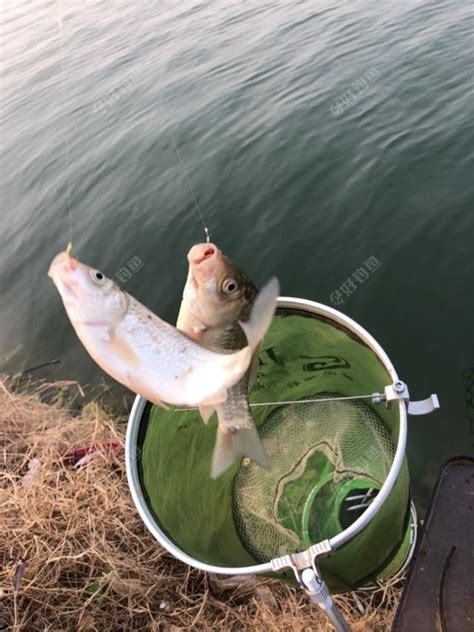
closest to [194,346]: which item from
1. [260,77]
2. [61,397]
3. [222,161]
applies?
[61,397]

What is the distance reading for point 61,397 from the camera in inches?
237

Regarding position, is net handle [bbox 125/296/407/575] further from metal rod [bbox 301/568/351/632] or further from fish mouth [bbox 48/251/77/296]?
fish mouth [bbox 48/251/77/296]

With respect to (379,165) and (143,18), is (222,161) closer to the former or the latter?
(379,165)

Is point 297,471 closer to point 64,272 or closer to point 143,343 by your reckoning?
point 143,343

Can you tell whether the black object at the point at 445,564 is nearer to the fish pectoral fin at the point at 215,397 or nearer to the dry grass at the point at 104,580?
the dry grass at the point at 104,580

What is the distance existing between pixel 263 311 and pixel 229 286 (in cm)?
63

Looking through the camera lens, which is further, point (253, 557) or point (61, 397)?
point (61, 397)

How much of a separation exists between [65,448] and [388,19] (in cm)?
1404

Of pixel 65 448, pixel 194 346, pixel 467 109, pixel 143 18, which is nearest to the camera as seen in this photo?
pixel 194 346

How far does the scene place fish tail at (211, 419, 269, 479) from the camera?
2332 mm

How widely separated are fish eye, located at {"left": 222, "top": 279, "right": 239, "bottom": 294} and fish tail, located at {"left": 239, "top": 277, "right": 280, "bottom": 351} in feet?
1.92

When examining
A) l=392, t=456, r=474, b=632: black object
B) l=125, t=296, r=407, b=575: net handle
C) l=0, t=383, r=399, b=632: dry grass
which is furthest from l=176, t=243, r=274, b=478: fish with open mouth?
l=0, t=383, r=399, b=632: dry grass

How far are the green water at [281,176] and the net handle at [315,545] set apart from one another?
230 cm

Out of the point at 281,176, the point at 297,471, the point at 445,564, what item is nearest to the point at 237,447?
the point at 445,564
